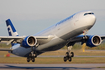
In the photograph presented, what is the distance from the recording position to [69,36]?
33.6m

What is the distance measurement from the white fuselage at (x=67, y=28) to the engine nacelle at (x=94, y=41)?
4866 mm

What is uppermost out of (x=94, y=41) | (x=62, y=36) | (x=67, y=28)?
(x=67, y=28)

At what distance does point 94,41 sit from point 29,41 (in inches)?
431

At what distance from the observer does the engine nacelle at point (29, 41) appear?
3500 centimetres

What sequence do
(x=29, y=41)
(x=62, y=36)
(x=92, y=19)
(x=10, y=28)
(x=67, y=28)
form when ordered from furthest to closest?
(x=10, y=28)
(x=29, y=41)
(x=62, y=36)
(x=67, y=28)
(x=92, y=19)

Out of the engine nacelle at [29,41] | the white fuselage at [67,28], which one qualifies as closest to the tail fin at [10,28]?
the white fuselage at [67,28]

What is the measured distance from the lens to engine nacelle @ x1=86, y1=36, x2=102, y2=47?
122 ft

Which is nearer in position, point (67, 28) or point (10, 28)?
point (67, 28)

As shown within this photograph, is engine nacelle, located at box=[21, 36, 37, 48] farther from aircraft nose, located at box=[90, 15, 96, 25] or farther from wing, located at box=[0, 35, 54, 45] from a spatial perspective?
aircraft nose, located at box=[90, 15, 96, 25]

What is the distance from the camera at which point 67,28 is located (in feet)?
108

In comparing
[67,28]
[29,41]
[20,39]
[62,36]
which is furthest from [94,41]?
[20,39]

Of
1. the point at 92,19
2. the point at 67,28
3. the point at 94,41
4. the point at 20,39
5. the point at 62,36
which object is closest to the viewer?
the point at 92,19

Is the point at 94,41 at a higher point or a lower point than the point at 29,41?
lower

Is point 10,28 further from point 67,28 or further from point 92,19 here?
point 92,19
